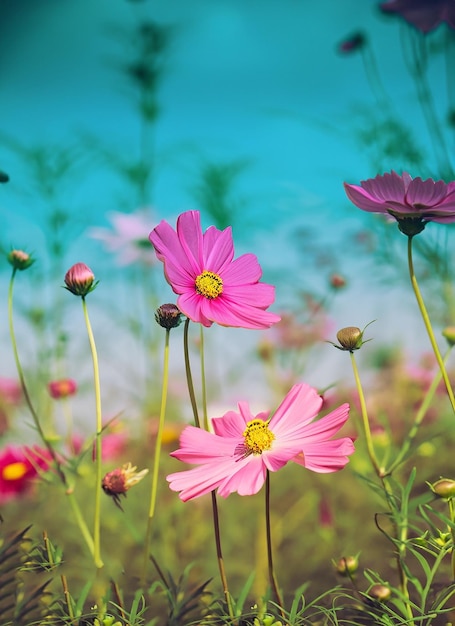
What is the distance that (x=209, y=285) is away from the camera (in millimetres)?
434

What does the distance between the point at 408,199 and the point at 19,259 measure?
0.27m

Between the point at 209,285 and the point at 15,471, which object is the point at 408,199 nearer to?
the point at 209,285

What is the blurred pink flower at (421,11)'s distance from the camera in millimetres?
780

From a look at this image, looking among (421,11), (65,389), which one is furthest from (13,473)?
(421,11)

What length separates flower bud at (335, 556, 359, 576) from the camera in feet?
1.51

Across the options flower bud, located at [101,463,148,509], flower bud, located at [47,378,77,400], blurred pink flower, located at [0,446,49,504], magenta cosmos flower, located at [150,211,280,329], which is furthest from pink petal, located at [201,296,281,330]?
blurred pink flower, located at [0,446,49,504]

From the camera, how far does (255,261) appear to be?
45cm

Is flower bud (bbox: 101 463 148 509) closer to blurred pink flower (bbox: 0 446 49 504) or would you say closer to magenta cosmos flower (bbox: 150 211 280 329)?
magenta cosmos flower (bbox: 150 211 280 329)

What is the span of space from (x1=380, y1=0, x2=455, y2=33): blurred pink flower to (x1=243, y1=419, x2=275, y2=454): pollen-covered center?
56 cm

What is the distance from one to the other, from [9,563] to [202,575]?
1.68ft

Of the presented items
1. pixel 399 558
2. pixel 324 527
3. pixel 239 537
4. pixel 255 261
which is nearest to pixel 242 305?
pixel 255 261

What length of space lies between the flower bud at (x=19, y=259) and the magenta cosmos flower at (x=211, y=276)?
0.42ft

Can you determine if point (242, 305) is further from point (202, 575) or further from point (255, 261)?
point (202, 575)

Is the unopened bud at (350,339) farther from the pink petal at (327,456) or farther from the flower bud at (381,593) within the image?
the flower bud at (381,593)
